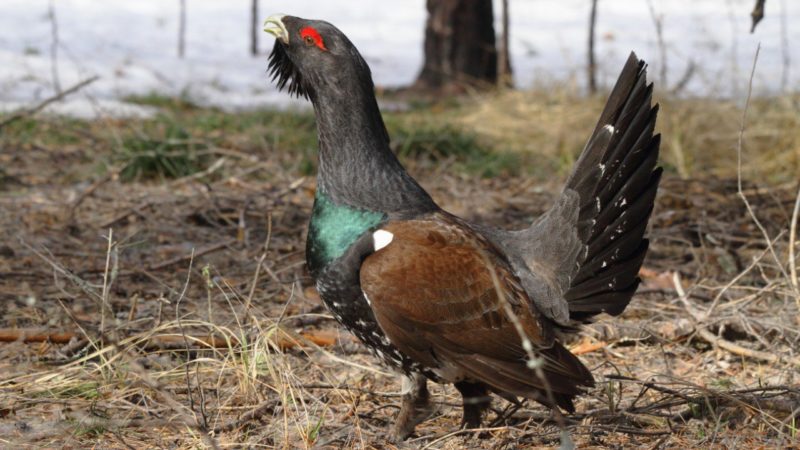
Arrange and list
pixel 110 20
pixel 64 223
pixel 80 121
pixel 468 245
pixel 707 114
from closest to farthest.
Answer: pixel 468 245
pixel 64 223
pixel 707 114
pixel 80 121
pixel 110 20

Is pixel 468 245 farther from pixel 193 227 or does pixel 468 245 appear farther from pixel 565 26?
pixel 565 26

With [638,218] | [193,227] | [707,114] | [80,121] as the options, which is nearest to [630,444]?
[638,218]

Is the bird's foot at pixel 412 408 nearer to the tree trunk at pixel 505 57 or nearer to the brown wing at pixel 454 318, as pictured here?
the brown wing at pixel 454 318

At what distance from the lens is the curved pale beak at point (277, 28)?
3504 mm

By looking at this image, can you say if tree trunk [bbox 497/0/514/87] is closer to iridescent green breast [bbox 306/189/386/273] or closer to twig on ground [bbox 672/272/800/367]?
twig on ground [bbox 672/272/800/367]

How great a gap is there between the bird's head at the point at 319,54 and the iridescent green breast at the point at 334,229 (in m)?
0.42

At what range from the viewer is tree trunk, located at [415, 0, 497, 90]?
11984 millimetres

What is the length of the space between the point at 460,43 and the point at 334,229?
914 cm

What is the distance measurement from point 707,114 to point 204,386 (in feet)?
19.2

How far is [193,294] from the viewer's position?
482cm

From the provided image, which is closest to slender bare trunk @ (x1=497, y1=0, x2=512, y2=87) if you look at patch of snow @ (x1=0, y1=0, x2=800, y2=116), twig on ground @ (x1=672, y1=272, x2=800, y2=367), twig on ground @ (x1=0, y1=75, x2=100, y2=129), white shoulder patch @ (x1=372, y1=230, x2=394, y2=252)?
patch of snow @ (x1=0, y1=0, x2=800, y2=116)

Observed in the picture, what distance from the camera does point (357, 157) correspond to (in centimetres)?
341

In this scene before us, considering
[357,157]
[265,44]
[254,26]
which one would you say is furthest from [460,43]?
[357,157]

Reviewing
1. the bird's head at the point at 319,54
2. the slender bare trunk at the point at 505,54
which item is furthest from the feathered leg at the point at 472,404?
the slender bare trunk at the point at 505,54
